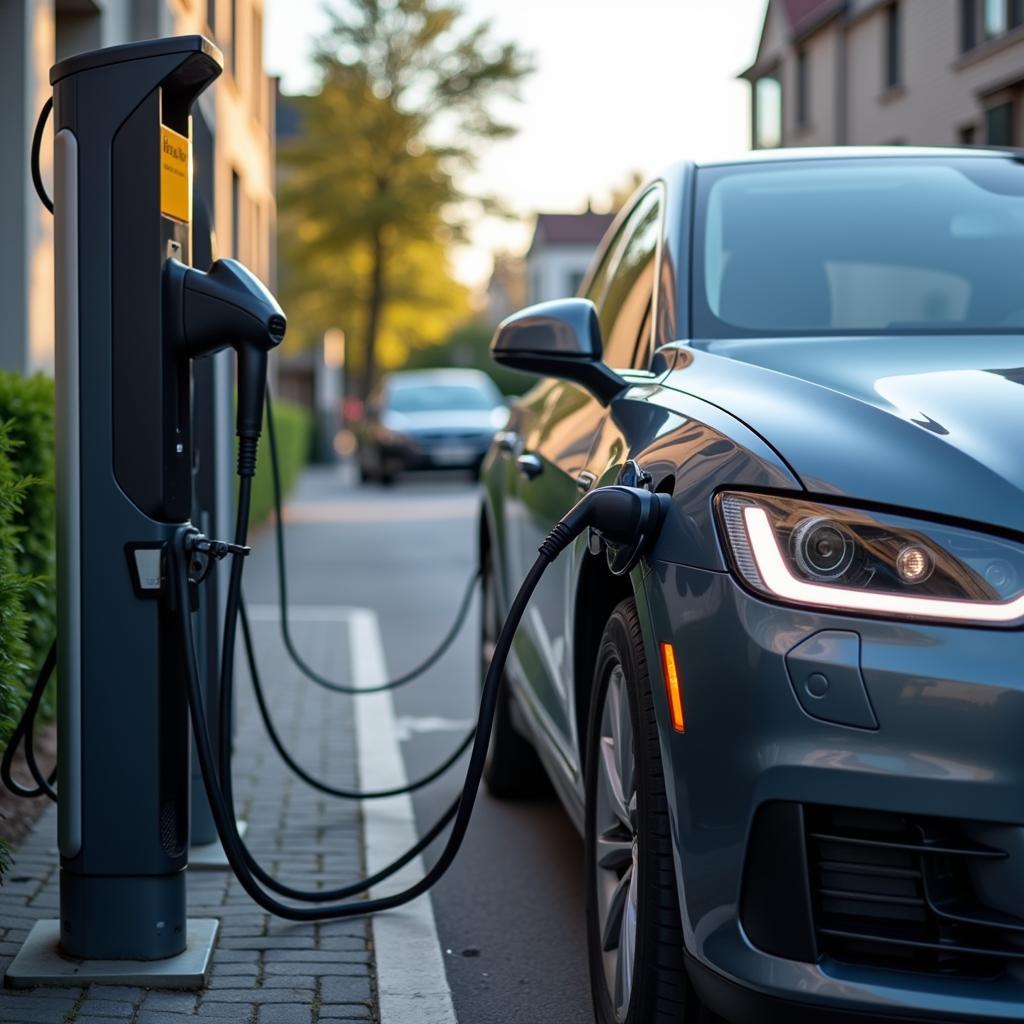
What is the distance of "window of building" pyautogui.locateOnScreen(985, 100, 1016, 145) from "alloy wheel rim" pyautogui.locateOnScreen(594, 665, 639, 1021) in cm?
2191

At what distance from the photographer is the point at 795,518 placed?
247 centimetres

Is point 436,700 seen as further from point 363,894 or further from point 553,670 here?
point 553,670

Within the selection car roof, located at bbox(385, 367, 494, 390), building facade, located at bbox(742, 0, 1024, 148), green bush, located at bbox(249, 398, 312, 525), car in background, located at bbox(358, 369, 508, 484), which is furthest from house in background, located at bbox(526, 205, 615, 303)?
green bush, located at bbox(249, 398, 312, 525)

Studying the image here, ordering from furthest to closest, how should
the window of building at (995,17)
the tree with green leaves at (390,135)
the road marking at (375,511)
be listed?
the tree with green leaves at (390,135) < the window of building at (995,17) < the road marking at (375,511)

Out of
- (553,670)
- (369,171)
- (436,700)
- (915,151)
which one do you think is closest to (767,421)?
(553,670)

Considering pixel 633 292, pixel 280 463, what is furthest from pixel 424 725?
pixel 280 463

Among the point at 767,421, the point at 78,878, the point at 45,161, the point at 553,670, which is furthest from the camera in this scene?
the point at 45,161

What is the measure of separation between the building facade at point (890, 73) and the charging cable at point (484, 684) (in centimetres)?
1953

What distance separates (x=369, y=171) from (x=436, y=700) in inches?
1536

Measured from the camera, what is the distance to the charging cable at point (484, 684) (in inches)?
109

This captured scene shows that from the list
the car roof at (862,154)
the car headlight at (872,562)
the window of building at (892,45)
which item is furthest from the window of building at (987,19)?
the car headlight at (872,562)

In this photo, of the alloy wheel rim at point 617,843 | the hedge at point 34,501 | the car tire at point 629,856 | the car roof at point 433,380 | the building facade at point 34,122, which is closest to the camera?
the car tire at point 629,856

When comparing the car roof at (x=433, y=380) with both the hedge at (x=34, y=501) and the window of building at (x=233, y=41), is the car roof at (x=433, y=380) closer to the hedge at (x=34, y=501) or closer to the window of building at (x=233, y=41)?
the window of building at (x=233, y=41)

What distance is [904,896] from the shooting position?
2.33m
